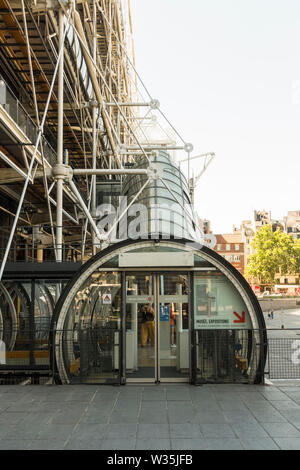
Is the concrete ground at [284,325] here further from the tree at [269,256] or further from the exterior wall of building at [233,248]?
the exterior wall of building at [233,248]

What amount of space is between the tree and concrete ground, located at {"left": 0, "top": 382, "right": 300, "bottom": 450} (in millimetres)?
76303

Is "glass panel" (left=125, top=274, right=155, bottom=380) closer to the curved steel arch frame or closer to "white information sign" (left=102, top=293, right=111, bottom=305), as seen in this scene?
"white information sign" (left=102, top=293, right=111, bottom=305)

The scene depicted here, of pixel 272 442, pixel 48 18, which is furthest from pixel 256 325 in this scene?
pixel 48 18

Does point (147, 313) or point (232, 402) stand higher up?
point (147, 313)

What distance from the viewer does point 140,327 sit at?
31.6 feet

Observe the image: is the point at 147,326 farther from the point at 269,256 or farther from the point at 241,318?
the point at 269,256

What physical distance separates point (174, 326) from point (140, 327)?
0.71m

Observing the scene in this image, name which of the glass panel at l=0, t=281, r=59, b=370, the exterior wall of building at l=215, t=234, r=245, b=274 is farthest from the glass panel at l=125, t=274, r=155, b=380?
the exterior wall of building at l=215, t=234, r=245, b=274

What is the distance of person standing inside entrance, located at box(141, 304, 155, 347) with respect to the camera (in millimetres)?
9570

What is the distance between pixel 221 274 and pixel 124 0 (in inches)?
1350

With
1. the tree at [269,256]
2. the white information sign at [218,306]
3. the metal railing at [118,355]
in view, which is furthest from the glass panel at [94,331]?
the tree at [269,256]

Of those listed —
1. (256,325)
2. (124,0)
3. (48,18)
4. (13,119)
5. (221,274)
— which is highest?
(124,0)

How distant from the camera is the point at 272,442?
592 cm
